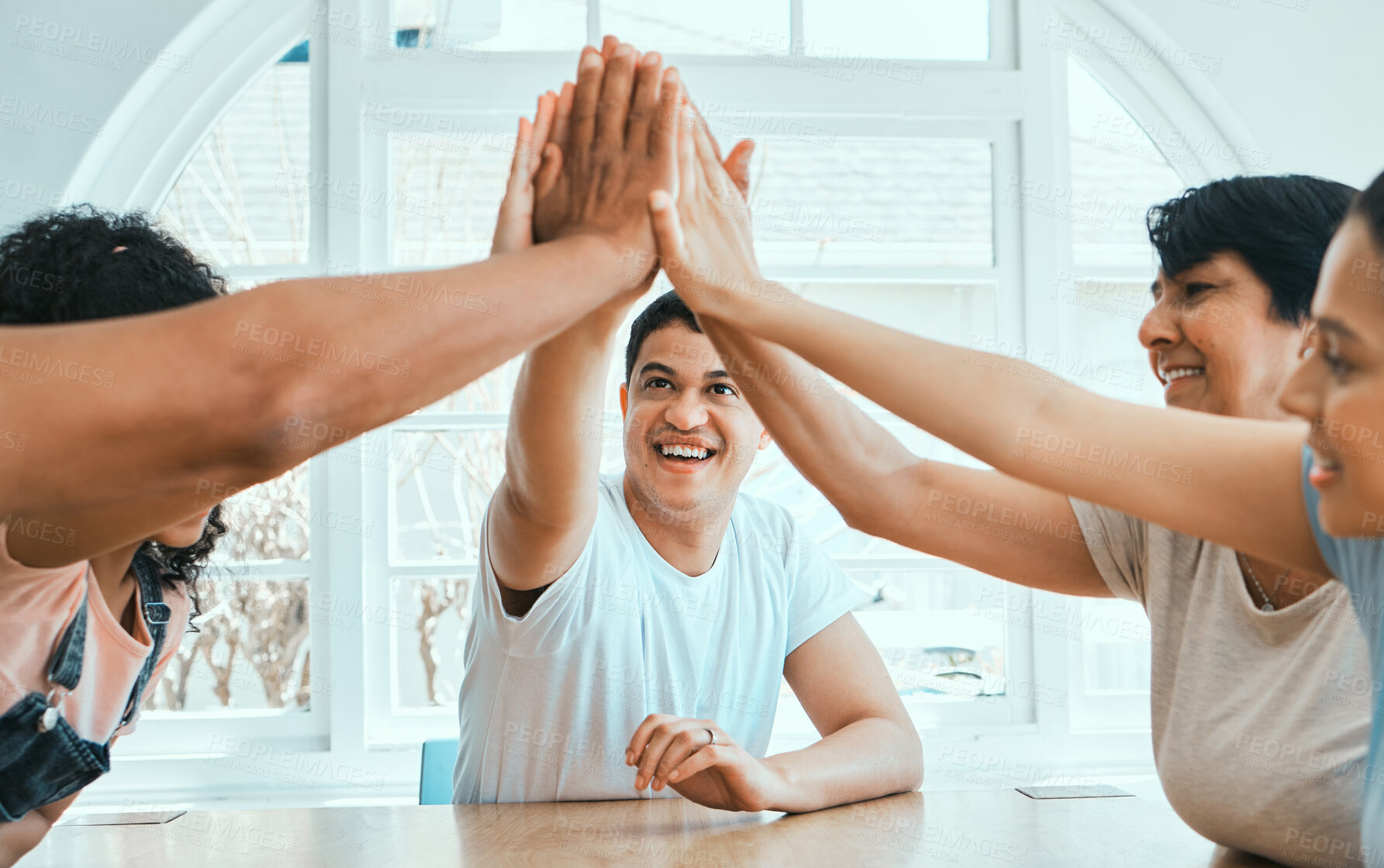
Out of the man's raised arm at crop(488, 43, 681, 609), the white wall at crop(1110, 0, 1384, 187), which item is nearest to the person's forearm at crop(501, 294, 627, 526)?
the man's raised arm at crop(488, 43, 681, 609)

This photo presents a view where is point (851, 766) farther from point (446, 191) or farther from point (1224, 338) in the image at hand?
point (446, 191)

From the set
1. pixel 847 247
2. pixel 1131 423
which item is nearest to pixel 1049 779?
pixel 847 247

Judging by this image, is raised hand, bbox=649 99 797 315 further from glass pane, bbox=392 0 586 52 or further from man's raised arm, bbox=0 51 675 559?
glass pane, bbox=392 0 586 52

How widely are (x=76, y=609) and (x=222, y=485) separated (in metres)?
0.50

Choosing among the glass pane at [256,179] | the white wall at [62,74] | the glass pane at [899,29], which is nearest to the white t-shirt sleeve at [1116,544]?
the glass pane at [899,29]

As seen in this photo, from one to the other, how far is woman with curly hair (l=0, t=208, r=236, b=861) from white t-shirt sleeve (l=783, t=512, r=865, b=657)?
0.96 meters

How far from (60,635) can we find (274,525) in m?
1.59

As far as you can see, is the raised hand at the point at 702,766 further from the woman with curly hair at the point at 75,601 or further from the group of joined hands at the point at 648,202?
the woman with curly hair at the point at 75,601

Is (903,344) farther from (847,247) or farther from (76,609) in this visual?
(847,247)

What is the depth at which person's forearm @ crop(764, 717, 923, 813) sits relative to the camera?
53.4 inches

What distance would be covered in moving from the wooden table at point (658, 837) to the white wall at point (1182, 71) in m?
1.85

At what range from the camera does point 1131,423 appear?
950 mm

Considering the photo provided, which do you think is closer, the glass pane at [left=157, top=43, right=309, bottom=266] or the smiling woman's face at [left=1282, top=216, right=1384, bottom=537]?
the smiling woman's face at [left=1282, top=216, right=1384, bottom=537]

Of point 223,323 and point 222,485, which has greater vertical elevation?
point 223,323
